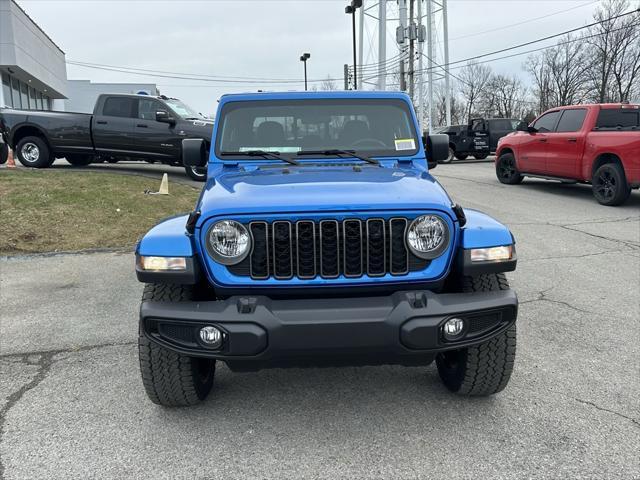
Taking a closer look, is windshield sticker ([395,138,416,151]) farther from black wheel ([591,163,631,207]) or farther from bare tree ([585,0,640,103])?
bare tree ([585,0,640,103])

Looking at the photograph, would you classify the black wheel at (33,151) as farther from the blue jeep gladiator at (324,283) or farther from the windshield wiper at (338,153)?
the blue jeep gladiator at (324,283)

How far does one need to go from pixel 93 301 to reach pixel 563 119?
1018 cm

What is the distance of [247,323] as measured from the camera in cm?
247

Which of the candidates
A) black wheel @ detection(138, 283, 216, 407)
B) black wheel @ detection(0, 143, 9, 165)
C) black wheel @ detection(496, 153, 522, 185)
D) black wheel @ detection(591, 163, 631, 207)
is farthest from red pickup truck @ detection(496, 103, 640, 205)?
black wheel @ detection(0, 143, 9, 165)

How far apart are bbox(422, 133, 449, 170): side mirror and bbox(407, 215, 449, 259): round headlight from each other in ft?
4.86

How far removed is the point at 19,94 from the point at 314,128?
113 feet

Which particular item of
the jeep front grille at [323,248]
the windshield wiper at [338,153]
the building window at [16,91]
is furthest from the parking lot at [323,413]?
the building window at [16,91]

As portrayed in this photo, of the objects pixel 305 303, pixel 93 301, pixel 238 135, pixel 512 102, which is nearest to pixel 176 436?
pixel 305 303

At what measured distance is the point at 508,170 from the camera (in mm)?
13812

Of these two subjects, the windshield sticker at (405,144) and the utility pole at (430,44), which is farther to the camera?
the utility pole at (430,44)

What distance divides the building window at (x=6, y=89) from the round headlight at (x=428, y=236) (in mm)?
31014

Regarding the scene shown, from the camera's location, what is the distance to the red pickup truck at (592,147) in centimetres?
981

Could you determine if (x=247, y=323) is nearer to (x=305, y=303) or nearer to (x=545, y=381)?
(x=305, y=303)

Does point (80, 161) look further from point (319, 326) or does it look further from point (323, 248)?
point (319, 326)
